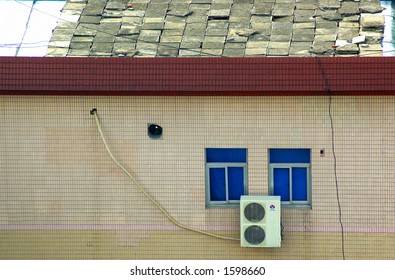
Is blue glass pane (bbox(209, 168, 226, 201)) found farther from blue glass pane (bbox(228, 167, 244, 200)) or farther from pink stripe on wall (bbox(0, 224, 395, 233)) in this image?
pink stripe on wall (bbox(0, 224, 395, 233))

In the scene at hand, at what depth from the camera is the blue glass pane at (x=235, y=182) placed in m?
13.2

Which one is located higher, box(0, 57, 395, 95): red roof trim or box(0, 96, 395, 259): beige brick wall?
box(0, 57, 395, 95): red roof trim

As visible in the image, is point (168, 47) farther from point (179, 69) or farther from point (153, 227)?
point (153, 227)

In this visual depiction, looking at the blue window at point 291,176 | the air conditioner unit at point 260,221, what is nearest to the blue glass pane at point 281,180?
the blue window at point 291,176

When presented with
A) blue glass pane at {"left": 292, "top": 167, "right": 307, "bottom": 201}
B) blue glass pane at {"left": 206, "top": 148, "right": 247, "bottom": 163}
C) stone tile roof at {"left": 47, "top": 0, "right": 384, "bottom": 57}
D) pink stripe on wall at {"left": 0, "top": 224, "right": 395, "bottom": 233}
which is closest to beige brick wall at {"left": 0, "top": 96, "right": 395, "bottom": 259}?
pink stripe on wall at {"left": 0, "top": 224, "right": 395, "bottom": 233}

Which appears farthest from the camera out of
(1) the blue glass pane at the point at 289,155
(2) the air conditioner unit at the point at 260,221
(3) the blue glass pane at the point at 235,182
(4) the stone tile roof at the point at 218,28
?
(4) the stone tile roof at the point at 218,28

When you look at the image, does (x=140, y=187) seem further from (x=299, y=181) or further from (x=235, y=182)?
(x=299, y=181)

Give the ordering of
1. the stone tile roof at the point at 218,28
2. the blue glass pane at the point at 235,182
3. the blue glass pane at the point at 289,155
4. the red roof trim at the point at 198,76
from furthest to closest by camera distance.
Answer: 1. the stone tile roof at the point at 218,28
2. the blue glass pane at the point at 235,182
3. the blue glass pane at the point at 289,155
4. the red roof trim at the point at 198,76

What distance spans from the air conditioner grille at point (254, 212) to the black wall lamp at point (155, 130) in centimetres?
143

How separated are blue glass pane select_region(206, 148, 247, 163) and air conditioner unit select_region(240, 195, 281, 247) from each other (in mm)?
515

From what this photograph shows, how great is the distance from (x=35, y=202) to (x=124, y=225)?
1.18 meters

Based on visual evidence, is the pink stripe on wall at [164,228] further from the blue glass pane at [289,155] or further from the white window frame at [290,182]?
the blue glass pane at [289,155]

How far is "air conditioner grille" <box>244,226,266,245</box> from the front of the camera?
12.9 m

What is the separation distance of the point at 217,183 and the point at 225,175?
15cm
